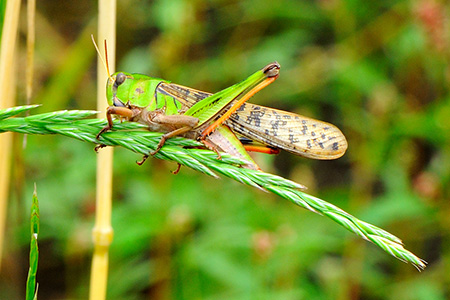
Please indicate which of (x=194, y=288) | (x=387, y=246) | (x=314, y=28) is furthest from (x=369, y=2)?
(x=387, y=246)

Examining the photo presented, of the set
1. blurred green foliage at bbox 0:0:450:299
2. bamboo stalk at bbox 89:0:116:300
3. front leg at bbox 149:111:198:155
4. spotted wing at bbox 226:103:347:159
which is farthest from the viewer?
blurred green foliage at bbox 0:0:450:299

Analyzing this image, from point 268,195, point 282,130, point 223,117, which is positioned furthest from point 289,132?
point 268,195

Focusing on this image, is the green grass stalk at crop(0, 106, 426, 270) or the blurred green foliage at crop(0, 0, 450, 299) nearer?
the green grass stalk at crop(0, 106, 426, 270)

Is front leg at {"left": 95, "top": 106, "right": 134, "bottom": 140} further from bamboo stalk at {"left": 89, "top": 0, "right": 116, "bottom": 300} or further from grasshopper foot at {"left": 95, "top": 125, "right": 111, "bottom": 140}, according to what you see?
bamboo stalk at {"left": 89, "top": 0, "right": 116, "bottom": 300}

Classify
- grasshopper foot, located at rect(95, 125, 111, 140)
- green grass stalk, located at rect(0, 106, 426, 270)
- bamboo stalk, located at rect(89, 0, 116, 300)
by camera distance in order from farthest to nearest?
bamboo stalk, located at rect(89, 0, 116, 300) < grasshopper foot, located at rect(95, 125, 111, 140) < green grass stalk, located at rect(0, 106, 426, 270)

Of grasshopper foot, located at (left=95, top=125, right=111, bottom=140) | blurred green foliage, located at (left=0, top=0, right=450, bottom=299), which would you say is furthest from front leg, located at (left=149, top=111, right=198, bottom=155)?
blurred green foliage, located at (left=0, top=0, right=450, bottom=299)

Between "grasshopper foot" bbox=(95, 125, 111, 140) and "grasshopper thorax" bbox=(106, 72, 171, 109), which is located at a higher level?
"grasshopper thorax" bbox=(106, 72, 171, 109)
